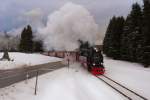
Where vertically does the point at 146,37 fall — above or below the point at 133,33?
below

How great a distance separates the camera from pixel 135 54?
159ft

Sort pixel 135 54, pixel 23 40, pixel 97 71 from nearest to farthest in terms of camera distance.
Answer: pixel 97 71 < pixel 135 54 < pixel 23 40

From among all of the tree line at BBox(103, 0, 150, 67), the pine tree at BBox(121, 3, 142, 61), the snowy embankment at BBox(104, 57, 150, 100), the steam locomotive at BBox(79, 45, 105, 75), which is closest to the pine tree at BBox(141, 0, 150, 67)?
the tree line at BBox(103, 0, 150, 67)

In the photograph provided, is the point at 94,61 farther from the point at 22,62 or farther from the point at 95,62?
the point at 22,62

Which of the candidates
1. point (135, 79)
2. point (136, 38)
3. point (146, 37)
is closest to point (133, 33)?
point (136, 38)

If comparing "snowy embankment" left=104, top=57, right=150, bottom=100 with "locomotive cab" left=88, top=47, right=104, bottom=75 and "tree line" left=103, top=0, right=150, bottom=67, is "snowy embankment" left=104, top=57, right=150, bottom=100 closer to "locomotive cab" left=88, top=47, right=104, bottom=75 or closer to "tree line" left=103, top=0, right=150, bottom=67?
"locomotive cab" left=88, top=47, right=104, bottom=75

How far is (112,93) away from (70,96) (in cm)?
327

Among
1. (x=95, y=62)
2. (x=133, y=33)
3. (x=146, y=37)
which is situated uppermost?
(x=133, y=33)

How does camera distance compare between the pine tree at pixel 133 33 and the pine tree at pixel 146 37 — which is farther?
the pine tree at pixel 133 33

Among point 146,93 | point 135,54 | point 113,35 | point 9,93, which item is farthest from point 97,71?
point 113,35

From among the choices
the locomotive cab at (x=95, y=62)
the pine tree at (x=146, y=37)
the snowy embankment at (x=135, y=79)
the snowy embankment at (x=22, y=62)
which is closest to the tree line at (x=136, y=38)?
the pine tree at (x=146, y=37)

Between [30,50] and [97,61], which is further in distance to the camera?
[30,50]

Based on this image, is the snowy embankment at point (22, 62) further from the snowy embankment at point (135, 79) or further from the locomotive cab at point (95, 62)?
the snowy embankment at point (135, 79)

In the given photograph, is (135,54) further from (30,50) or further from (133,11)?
(30,50)
